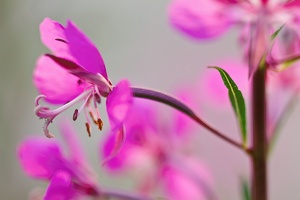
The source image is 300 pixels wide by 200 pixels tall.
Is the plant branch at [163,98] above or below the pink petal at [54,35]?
below

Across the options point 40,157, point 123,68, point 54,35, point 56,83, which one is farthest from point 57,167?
point 123,68

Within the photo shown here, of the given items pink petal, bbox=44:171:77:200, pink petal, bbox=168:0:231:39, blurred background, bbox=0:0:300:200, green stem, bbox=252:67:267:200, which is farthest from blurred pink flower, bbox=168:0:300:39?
blurred background, bbox=0:0:300:200

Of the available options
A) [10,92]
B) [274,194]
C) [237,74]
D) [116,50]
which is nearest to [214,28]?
[237,74]

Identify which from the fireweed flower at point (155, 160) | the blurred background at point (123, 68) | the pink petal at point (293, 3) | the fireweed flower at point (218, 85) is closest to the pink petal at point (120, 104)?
the pink petal at point (293, 3)

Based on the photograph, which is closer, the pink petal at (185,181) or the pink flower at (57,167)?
the pink flower at (57,167)

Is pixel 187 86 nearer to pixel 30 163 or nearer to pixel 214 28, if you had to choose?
pixel 214 28

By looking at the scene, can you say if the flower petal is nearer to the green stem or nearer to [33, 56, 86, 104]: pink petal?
[33, 56, 86, 104]: pink petal

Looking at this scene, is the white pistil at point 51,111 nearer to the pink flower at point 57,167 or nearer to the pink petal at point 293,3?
the pink flower at point 57,167
